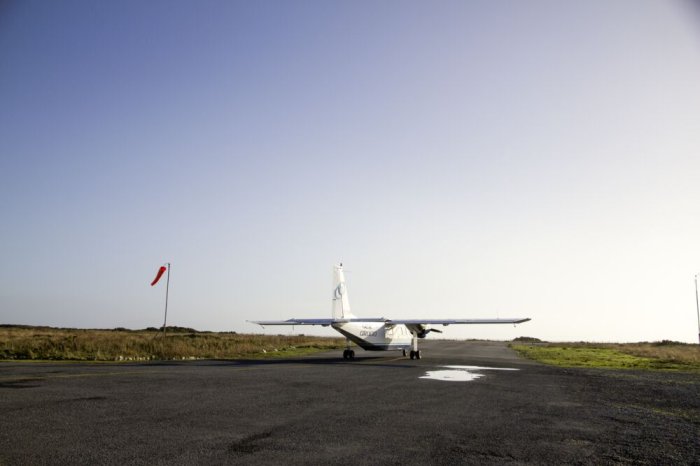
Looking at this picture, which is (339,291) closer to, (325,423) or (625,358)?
(325,423)

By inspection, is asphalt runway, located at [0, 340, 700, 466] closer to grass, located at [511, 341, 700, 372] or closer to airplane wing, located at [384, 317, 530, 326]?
airplane wing, located at [384, 317, 530, 326]

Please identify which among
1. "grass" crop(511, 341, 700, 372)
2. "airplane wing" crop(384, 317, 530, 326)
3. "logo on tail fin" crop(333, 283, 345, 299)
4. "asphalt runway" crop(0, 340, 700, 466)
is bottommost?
"grass" crop(511, 341, 700, 372)

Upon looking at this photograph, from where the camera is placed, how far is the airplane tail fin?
38.1 meters

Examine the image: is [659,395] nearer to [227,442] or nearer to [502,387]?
[502,387]

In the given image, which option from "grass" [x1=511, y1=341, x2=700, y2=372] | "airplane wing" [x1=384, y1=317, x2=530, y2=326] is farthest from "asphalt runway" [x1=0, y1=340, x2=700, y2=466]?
"grass" [x1=511, y1=341, x2=700, y2=372]

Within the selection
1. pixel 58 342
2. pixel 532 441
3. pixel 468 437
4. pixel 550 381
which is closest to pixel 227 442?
pixel 468 437

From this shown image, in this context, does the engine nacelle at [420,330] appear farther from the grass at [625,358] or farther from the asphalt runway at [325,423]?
the asphalt runway at [325,423]

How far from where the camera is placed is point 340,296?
126 ft

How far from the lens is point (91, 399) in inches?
505

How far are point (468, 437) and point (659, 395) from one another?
41.5 feet

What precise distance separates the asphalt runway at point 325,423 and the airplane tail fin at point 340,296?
62.2ft

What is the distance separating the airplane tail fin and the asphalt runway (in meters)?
19.0

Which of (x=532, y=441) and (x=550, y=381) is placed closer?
(x=532, y=441)

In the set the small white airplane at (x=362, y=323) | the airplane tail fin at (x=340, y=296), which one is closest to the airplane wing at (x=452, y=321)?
the small white airplane at (x=362, y=323)
